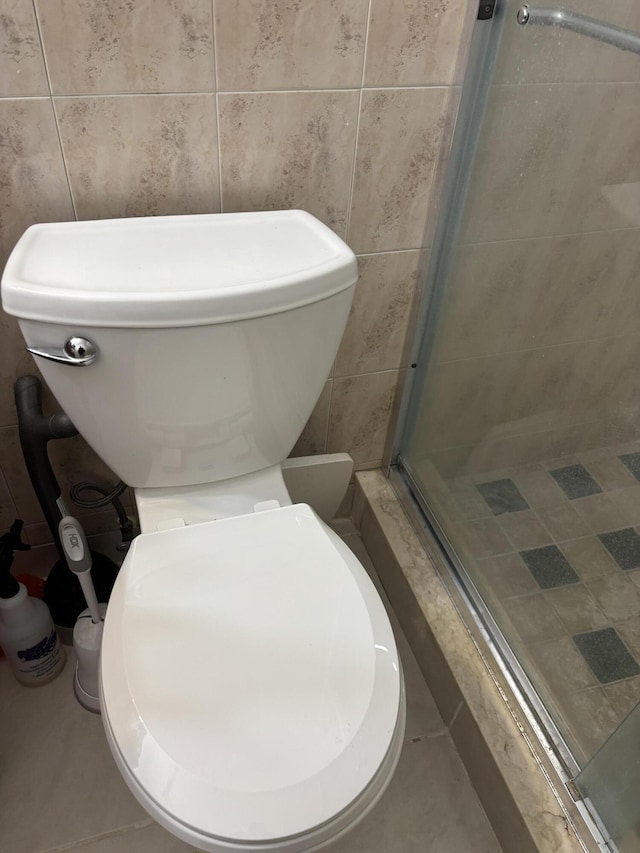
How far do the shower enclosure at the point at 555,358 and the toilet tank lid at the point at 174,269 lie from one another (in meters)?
0.31

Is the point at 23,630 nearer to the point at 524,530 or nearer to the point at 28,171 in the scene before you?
the point at 28,171

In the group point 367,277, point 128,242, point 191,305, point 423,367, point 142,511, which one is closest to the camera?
point 191,305

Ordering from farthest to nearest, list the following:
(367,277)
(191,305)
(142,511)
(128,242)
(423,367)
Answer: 1. (423,367)
2. (367,277)
3. (142,511)
4. (128,242)
5. (191,305)

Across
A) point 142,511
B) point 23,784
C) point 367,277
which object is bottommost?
point 23,784

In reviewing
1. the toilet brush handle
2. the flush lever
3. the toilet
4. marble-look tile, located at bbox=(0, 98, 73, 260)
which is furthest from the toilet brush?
marble-look tile, located at bbox=(0, 98, 73, 260)

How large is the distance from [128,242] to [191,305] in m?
0.19

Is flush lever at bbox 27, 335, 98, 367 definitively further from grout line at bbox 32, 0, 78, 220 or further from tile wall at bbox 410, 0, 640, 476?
tile wall at bbox 410, 0, 640, 476

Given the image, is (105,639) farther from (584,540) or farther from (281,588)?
(584,540)

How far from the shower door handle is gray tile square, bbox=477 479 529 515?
661 mm

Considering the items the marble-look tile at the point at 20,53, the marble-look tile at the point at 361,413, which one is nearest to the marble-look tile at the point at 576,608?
the marble-look tile at the point at 361,413

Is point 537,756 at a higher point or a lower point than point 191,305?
lower

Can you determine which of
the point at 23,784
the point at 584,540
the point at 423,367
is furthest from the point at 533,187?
the point at 23,784

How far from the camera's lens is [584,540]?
0.96 metres

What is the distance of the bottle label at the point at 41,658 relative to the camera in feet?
3.60
